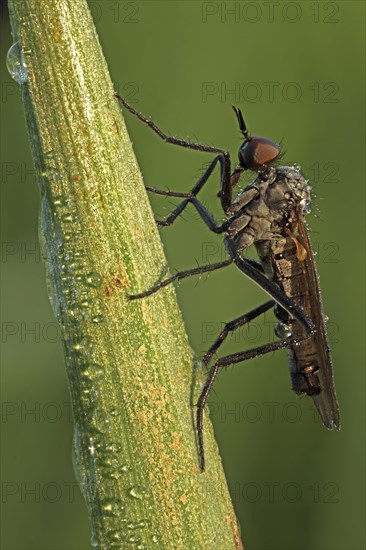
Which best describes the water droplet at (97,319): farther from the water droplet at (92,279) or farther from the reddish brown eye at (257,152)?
the reddish brown eye at (257,152)

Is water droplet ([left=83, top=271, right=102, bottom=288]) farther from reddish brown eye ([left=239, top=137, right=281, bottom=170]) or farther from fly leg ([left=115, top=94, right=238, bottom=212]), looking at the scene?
reddish brown eye ([left=239, top=137, right=281, bottom=170])

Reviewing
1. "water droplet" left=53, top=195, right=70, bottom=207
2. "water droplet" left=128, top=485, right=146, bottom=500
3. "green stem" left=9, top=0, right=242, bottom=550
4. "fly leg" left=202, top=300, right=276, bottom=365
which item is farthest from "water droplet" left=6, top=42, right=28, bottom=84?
"fly leg" left=202, top=300, right=276, bottom=365

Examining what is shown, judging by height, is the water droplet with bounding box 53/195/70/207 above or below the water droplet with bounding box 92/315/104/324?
above

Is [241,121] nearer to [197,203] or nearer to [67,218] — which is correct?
[197,203]

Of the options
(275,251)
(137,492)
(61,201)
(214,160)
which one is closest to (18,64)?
(61,201)

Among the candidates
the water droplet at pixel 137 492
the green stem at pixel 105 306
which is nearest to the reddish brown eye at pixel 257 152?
the green stem at pixel 105 306
